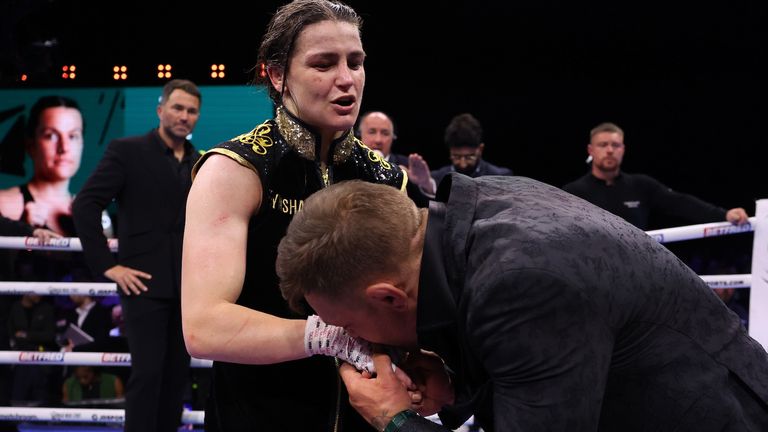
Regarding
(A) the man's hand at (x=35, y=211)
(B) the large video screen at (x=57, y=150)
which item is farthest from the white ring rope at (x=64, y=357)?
(A) the man's hand at (x=35, y=211)

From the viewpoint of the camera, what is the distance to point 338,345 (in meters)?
1.42

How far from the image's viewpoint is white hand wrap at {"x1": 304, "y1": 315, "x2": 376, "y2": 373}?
142 cm

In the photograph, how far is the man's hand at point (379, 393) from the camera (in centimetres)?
134

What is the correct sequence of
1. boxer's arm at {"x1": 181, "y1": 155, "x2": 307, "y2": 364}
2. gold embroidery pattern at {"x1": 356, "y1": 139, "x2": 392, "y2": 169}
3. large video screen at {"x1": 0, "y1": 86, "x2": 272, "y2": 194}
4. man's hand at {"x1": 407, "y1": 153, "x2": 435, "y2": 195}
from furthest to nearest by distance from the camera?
large video screen at {"x1": 0, "y1": 86, "x2": 272, "y2": 194}, man's hand at {"x1": 407, "y1": 153, "x2": 435, "y2": 195}, gold embroidery pattern at {"x1": 356, "y1": 139, "x2": 392, "y2": 169}, boxer's arm at {"x1": 181, "y1": 155, "x2": 307, "y2": 364}

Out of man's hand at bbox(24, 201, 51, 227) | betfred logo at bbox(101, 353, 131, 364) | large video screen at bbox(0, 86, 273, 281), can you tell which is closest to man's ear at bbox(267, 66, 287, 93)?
betfred logo at bbox(101, 353, 131, 364)

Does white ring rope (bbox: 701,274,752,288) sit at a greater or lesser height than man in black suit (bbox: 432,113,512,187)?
lesser

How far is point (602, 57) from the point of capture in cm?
805

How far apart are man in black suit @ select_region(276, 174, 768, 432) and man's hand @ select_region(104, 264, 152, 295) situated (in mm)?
2411

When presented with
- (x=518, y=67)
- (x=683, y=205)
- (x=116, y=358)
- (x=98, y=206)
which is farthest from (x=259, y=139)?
(x=518, y=67)

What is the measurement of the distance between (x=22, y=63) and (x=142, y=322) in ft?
17.4

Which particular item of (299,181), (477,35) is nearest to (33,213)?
(477,35)

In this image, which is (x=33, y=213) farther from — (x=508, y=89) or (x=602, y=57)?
(x=602, y=57)

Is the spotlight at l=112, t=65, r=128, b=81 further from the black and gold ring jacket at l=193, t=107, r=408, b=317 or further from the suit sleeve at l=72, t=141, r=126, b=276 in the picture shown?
the black and gold ring jacket at l=193, t=107, r=408, b=317

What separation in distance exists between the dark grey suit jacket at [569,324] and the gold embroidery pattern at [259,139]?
0.50 m
